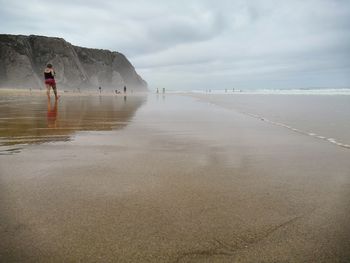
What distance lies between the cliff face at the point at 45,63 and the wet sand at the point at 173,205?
249 feet

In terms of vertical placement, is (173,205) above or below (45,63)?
below

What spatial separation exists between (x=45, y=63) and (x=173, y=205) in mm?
85994

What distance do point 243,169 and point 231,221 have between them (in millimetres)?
1380

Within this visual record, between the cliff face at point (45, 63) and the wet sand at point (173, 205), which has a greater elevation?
the cliff face at point (45, 63)

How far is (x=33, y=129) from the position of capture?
6438 millimetres

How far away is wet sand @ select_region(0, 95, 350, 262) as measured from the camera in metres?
1.74

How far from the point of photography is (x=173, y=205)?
7.75 ft

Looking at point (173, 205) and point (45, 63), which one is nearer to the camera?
point (173, 205)

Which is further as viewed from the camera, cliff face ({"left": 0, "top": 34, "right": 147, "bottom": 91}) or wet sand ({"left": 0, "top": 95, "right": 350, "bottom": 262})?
cliff face ({"left": 0, "top": 34, "right": 147, "bottom": 91})

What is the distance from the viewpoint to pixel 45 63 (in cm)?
7950

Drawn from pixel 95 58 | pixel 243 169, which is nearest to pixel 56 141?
pixel 243 169

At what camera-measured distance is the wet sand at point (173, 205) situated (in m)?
1.74

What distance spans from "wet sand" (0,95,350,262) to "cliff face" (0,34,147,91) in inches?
2983

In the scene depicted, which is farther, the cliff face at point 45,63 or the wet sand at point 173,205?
the cliff face at point 45,63
